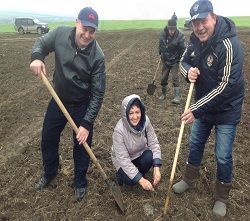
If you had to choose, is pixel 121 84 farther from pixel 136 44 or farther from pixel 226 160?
pixel 136 44

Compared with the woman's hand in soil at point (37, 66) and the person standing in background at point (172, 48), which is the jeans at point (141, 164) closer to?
the woman's hand in soil at point (37, 66)

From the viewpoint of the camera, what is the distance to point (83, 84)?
434 cm

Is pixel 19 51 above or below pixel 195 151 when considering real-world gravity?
below

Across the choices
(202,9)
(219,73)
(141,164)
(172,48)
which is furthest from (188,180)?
(172,48)

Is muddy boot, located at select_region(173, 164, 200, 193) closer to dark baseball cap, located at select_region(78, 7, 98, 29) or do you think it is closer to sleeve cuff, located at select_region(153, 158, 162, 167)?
sleeve cuff, located at select_region(153, 158, 162, 167)

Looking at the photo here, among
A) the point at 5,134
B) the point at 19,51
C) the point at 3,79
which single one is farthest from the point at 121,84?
the point at 19,51

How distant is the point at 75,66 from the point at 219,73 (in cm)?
162

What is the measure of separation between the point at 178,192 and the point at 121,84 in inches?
259

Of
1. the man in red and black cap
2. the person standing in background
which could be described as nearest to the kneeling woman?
the man in red and black cap

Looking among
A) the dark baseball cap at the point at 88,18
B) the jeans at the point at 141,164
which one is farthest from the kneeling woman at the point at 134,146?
the dark baseball cap at the point at 88,18

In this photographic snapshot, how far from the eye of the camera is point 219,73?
400 centimetres

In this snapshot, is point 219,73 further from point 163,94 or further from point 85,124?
point 163,94

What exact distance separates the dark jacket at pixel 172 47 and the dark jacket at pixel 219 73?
4.35 m

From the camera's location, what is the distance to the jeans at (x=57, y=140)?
4.53m
